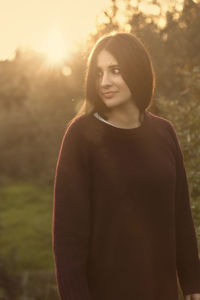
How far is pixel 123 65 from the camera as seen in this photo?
→ 9.93ft

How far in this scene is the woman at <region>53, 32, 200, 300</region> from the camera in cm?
284

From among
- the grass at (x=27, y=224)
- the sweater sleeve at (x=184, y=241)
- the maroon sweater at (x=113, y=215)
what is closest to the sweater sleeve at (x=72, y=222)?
the maroon sweater at (x=113, y=215)

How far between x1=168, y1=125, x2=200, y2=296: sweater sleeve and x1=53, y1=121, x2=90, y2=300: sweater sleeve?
58 cm

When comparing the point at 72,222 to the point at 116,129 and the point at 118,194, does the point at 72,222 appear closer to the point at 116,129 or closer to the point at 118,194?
the point at 118,194

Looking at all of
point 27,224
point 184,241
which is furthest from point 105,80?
point 27,224

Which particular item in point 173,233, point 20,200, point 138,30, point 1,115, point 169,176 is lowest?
point 20,200

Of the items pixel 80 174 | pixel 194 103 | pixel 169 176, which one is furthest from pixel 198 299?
pixel 194 103

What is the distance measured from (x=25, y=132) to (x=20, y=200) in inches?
225

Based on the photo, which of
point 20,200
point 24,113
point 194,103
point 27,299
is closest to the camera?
point 194,103

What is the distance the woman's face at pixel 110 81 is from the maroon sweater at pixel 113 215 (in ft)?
0.39

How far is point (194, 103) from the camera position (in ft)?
22.0

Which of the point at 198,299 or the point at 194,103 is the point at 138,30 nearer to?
the point at 194,103

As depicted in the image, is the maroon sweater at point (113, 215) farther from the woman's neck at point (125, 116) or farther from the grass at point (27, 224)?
→ the grass at point (27, 224)

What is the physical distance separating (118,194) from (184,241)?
0.54 metres
